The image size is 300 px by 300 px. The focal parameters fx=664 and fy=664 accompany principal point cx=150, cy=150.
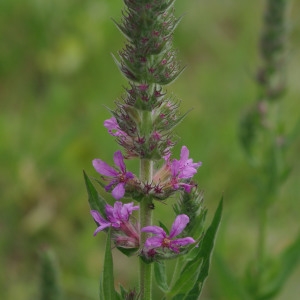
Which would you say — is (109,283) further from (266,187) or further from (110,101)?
(110,101)

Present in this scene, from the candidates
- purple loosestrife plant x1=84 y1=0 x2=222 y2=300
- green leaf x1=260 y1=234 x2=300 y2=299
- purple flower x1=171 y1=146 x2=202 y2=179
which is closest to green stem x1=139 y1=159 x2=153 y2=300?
purple loosestrife plant x1=84 y1=0 x2=222 y2=300

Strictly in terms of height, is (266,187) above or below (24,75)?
below

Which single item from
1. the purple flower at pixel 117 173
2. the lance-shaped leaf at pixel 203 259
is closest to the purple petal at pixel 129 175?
the purple flower at pixel 117 173

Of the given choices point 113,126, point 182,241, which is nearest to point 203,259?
point 182,241

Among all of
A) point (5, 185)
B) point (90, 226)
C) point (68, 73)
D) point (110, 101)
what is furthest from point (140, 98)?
point (68, 73)

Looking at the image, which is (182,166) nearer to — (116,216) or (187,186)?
(187,186)

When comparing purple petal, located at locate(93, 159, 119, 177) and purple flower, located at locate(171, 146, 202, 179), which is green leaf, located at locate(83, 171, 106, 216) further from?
purple flower, located at locate(171, 146, 202, 179)

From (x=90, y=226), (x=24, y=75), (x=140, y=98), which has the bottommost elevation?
(x=90, y=226)
